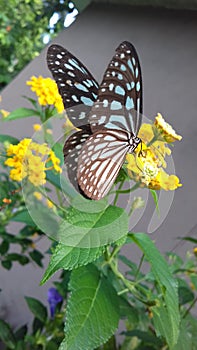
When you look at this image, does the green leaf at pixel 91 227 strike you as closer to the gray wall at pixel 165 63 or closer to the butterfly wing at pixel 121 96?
the butterfly wing at pixel 121 96

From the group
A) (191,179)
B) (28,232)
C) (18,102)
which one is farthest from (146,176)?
(18,102)

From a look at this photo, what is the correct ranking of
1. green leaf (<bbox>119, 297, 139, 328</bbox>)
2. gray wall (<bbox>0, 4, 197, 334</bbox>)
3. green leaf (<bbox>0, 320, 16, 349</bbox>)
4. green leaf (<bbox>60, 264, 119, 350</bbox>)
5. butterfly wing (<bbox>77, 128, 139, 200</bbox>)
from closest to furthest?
butterfly wing (<bbox>77, 128, 139, 200</bbox>)
green leaf (<bbox>60, 264, 119, 350</bbox>)
green leaf (<bbox>119, 297, 139, 328</bbox>)
green leaf (<bbox>0, 320, 16, 349</bbox>)
gray wall (<bbox>0, 4, 197, 334</bbox>)

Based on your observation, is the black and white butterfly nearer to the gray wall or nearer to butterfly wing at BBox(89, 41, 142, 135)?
butterfly wing at BBox(89, 41, 142, 135)

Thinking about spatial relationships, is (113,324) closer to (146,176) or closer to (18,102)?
(146,176)

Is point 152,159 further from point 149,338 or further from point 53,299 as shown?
point 53,299

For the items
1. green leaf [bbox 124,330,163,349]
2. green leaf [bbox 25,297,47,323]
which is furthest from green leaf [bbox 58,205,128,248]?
green leaf [bbox 25,297,47,323]

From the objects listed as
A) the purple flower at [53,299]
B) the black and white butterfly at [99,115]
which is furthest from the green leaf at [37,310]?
the black and white butterfly at [99,115]
